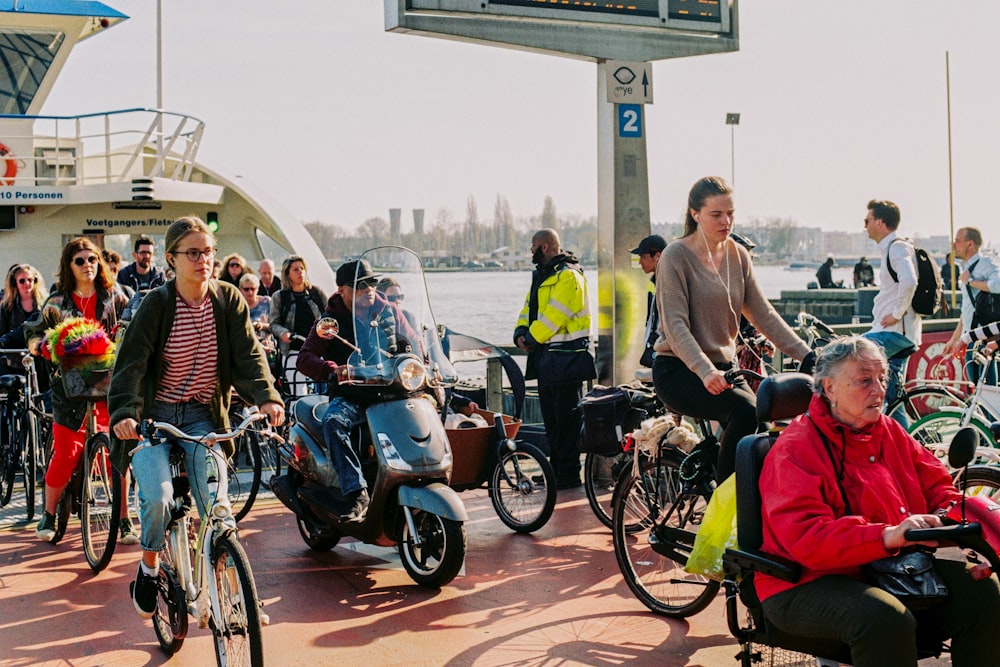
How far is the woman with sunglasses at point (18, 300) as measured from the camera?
30.7ft

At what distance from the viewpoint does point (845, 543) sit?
394cm

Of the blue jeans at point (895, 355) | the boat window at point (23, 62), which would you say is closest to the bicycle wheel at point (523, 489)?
the blue jeans at point (895, 355)

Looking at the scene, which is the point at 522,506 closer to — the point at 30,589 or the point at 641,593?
the point at 641,593

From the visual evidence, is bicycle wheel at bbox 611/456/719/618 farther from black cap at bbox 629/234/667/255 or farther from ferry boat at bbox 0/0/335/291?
ferry boat at bbox 0/0/335/291

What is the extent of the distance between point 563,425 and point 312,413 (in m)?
2.58

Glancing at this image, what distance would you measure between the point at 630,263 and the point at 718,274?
3.61 m

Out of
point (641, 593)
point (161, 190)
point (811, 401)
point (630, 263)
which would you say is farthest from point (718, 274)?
point (161, 190)

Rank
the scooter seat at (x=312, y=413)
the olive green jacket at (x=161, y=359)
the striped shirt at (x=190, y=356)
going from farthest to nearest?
the scooter seat at (x=312, y=413)
the striped shirt at (x=190, y=356)
the olive green jacket at (x=161, y=359)

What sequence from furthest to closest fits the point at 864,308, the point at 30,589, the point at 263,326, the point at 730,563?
the point at 864,308 < the point at 263,326 < the point at 30,589 < the point at 730,563

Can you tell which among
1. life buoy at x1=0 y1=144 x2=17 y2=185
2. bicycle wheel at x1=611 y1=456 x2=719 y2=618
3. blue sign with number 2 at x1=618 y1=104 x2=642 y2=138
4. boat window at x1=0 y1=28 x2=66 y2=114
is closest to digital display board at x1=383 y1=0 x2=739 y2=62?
blue sign with number 2 at x1=618 y1=104 x2=642 y2=138

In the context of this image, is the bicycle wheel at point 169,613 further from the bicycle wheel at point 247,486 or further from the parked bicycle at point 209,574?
the bicycle wheel at point 247,486

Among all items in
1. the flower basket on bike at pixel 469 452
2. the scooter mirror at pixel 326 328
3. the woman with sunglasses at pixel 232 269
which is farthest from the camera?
the woman with sunglasses at pixel 232 269

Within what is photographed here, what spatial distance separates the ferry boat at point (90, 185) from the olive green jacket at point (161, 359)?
12493mm

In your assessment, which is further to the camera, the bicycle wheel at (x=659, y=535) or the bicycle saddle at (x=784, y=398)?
the bicycle wheel at (x=659, y=535)
